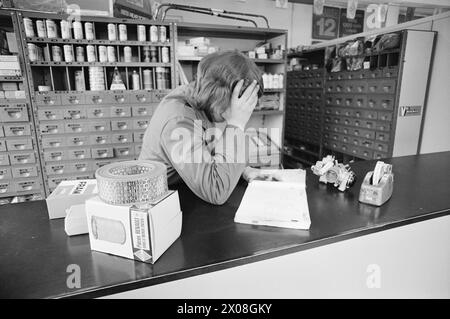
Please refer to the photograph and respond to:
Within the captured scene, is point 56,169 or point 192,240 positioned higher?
point 192,240

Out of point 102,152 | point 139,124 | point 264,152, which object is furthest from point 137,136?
point 264,152

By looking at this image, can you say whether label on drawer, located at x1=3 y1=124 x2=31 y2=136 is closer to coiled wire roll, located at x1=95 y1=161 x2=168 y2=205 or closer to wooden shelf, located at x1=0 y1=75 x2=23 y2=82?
wooden shelf, located at x1=0 y1=75 x2=23 y2=82

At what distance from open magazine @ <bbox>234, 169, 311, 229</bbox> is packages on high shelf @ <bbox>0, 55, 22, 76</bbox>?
7.58ft

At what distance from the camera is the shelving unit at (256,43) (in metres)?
3.10

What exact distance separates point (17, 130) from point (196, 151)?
227 centimetres

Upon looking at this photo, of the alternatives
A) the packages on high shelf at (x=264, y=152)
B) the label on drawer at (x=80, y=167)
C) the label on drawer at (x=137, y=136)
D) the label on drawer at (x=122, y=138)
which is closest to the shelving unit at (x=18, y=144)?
the label on drawer at (x=80, y=167)

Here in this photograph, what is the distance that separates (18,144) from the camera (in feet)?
A: 8.14

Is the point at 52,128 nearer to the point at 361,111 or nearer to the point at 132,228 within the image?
the point at 132,228

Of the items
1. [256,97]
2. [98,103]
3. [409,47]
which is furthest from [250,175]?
[409,47]

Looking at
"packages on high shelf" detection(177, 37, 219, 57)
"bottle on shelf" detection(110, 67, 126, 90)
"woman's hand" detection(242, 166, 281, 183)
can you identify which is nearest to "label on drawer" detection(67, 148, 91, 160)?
"bottle on shelf" detection(110, 67, 126, 90)

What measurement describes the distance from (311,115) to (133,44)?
2515mm

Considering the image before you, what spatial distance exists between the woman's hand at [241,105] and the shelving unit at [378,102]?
84.2 inches

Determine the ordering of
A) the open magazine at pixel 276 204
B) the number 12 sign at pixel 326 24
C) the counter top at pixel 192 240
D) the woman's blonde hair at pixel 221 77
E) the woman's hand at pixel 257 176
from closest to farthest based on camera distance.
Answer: the counter top at pixel 192 240 < the open magazine at pixel 276 204 < the woman's blonde hair at pixel 221 77 < the woman's hand at pixel 257 176 < the number 12 sign at pixel 326 24

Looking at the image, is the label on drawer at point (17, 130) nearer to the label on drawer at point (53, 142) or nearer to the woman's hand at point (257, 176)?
the label on drawer at point (53, 142)
